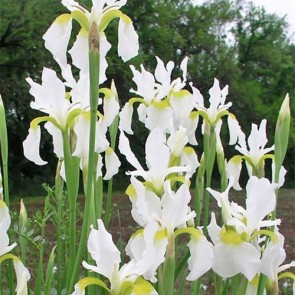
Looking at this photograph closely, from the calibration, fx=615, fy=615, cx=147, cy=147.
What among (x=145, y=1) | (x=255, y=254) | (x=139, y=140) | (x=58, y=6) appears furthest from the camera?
(x=145, y=1)

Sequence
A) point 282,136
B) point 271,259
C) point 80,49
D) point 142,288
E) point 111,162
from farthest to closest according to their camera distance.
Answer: point 111,162
point 282,136
point 80,49
point 271,259
point 142,288

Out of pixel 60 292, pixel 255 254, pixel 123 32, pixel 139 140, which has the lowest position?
pixel 139 140

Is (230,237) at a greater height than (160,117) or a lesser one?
lesser

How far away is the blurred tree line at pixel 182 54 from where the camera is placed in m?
11.6

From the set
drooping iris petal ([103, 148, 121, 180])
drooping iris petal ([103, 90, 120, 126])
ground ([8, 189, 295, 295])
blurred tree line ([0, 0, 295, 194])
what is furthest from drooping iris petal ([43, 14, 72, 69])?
blurred tree line ([0, 0, 295, 194])

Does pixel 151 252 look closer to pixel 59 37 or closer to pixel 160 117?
pixel 59 37

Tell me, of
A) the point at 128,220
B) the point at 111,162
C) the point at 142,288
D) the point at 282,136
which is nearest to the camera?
the point at 142,288

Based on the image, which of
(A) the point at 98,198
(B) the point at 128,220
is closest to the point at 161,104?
(A) the point at 98,198

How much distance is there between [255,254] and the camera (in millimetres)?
978

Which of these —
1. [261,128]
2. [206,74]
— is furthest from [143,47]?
[261,128]

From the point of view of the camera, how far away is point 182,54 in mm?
16734

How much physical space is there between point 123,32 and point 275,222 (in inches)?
18.0

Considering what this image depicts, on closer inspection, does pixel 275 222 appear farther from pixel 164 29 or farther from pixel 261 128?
pixel 164 29

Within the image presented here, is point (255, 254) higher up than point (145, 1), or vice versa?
point (145, 1)
